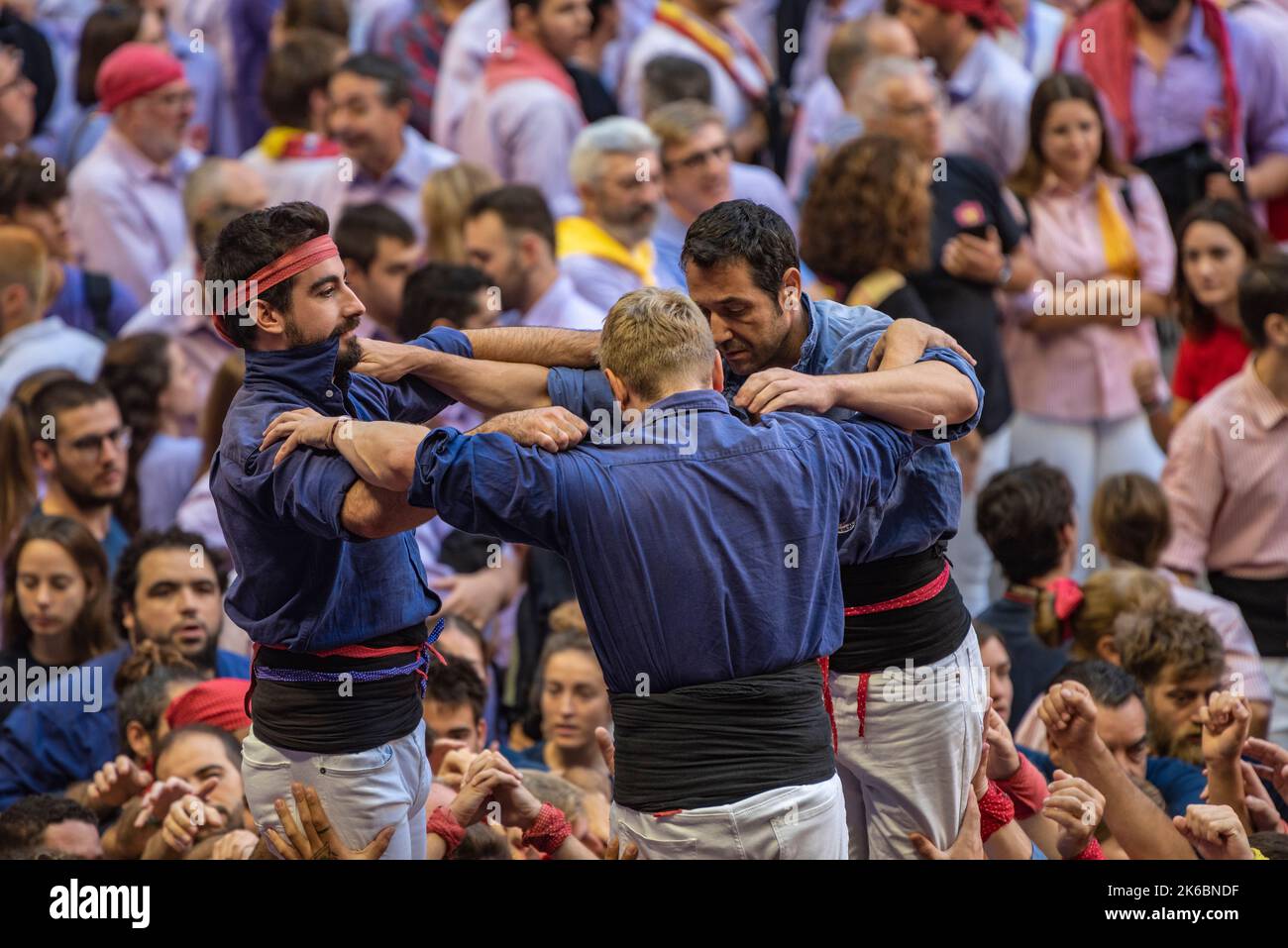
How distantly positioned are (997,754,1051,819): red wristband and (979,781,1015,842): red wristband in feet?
0.40

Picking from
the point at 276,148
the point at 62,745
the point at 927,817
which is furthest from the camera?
the point at 276,148

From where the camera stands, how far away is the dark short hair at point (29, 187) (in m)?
8.02

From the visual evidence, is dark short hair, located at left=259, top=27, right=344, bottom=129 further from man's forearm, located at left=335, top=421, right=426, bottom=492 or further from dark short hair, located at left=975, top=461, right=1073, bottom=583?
man's forearm, located at left=335, top=421, right=426, bottom=492

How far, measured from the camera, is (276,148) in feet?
28.3

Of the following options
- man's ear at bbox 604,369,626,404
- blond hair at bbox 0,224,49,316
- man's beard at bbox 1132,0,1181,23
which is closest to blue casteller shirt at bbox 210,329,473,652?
man's ear at bbox 604,369,626,404

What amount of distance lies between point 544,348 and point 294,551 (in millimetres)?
777

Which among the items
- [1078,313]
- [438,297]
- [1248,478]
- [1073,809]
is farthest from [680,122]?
[1073,809]

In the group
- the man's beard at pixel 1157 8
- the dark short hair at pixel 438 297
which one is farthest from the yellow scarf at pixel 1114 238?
the dark short hair at pixel 438 297

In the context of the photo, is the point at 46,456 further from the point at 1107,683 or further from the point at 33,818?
the point at 1107,683

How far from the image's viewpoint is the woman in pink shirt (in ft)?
24.9

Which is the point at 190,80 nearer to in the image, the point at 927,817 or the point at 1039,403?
the point at 1039,403
